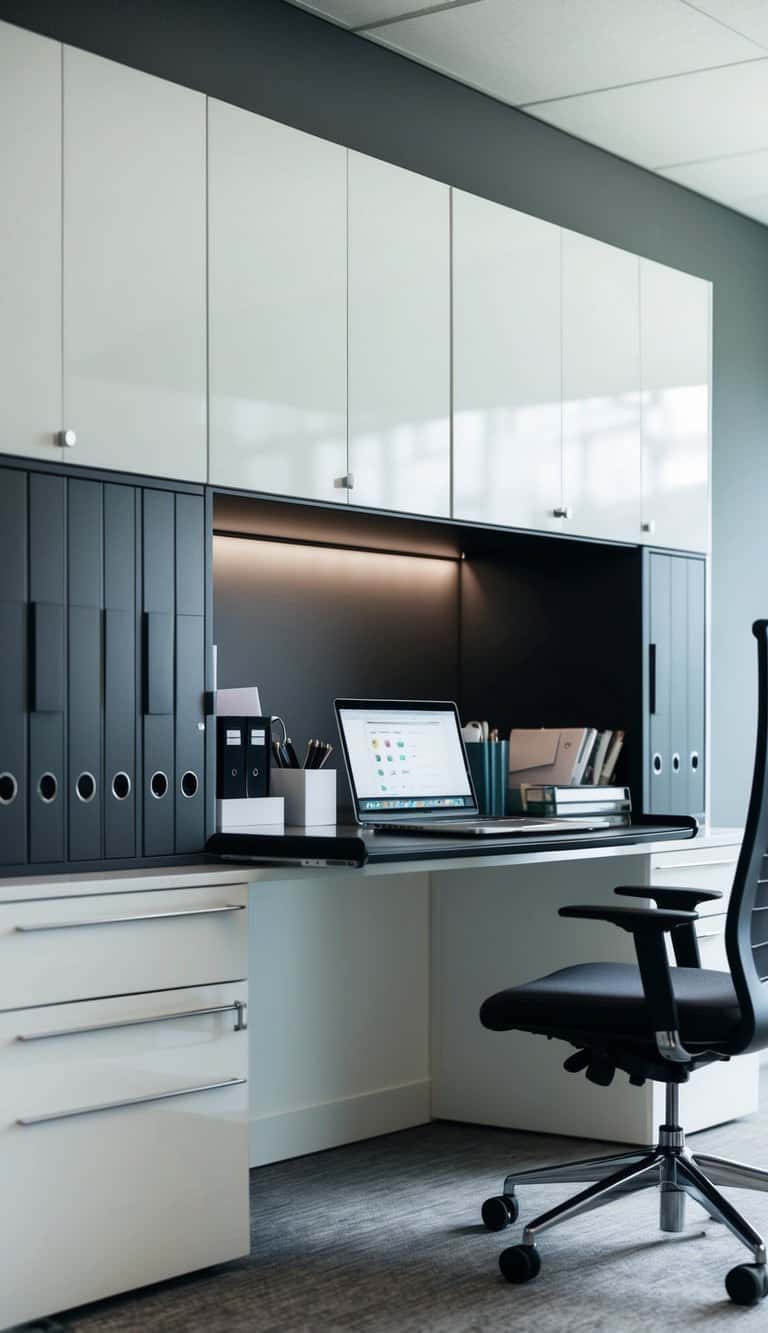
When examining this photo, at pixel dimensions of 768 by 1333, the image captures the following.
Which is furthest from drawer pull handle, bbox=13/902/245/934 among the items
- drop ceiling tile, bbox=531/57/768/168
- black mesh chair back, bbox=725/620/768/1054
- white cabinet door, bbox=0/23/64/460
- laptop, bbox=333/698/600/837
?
drop ceiling tile, bbox=531/57/768/168

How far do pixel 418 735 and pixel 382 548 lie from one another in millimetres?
591

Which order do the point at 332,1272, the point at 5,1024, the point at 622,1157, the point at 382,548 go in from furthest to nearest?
the point at 382,548 < the point at 622,1157 < the point at 332,1272 < the point at 5,1024

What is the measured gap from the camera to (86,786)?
9.78 feet

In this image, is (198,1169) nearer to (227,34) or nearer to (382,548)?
(382,548)

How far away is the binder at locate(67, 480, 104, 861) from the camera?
2949mm

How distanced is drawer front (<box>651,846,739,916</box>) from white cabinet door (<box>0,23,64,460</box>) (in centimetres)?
193

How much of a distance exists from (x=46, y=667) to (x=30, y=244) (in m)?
0.76

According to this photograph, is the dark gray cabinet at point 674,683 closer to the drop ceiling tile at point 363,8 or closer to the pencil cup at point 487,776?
the pencil cup at point 487,776

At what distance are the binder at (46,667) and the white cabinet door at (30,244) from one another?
0.32 ft

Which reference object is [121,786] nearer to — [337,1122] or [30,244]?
[30,244]

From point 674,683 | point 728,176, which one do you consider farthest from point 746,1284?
point 728,176

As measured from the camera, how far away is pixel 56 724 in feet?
9.58

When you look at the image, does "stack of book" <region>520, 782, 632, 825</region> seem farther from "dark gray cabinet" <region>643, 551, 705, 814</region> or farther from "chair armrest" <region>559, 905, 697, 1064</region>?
"chair armrest" <region>559, 905, 697, 1064</region>

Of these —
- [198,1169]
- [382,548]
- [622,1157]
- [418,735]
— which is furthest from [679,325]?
[198,1169]
